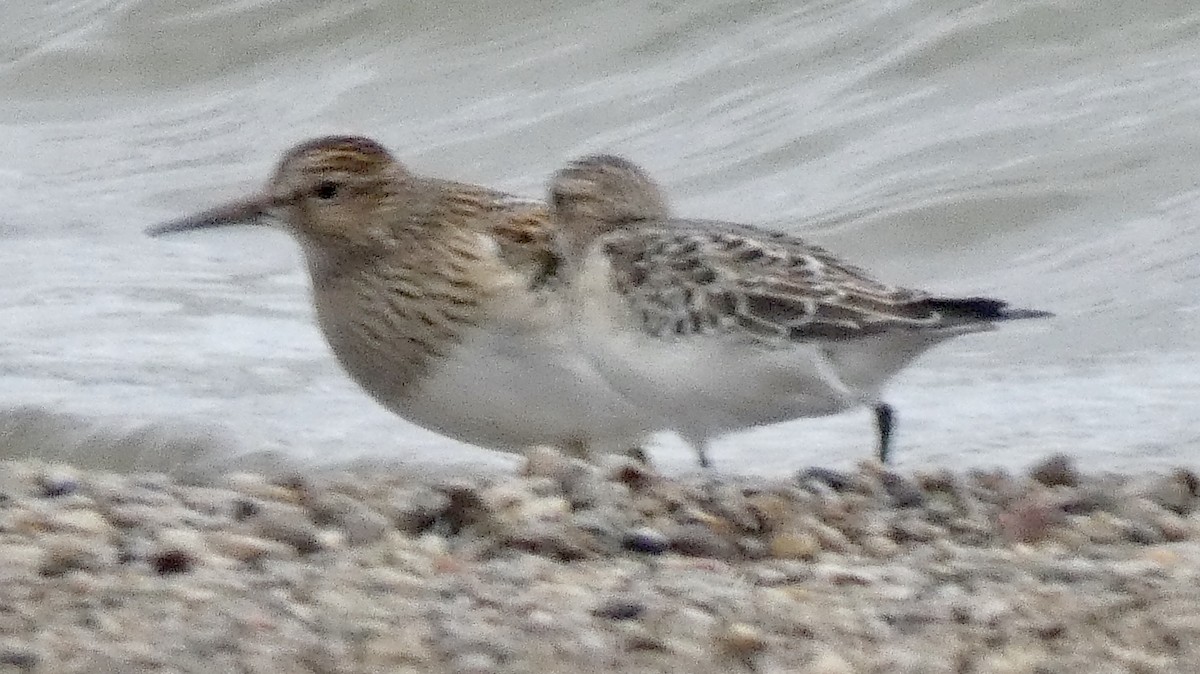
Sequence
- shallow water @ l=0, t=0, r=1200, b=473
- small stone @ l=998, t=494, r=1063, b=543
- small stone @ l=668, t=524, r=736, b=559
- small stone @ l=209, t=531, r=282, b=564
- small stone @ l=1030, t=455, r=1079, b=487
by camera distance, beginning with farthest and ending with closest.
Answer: shallow water @ l=0, t=0, r=1200, b=473 → small stone @ l=1030, t=455, r=1079, b=487 → small stone @ l=998, t=494, r=1063, b=543 → small stone @ l=668, t=524, r=736, b=559 → small stone @ l=209, t=531, r=282, b=564

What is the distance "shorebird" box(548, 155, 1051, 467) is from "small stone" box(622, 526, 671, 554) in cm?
76

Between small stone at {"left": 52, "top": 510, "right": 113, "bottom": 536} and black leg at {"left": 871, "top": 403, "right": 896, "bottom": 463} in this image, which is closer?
small stone at {"left": 52, "top": 510, "right": 113, "bottom": 536}

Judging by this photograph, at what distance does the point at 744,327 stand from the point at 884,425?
546 mm

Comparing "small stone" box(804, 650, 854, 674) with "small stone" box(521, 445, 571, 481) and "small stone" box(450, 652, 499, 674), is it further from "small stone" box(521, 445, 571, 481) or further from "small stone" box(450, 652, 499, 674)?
"small stone" box(521, 445, 571, 481)

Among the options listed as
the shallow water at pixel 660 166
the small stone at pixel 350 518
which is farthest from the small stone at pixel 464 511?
the shallow water at pixel 660 166

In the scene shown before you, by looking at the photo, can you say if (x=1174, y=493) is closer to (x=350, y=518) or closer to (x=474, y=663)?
(x=350, y=518)

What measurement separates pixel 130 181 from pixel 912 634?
6859 mm

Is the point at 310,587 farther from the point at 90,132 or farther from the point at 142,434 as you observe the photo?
the point at 90,132

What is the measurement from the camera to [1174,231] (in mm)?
8578

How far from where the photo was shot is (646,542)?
15.0 feet

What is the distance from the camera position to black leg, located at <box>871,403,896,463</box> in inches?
223

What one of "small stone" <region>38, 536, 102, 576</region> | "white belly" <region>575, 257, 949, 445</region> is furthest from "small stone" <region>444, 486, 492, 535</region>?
"white belly" <region>575, 257, 949, 445</region>

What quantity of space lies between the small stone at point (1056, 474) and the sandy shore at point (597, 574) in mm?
90

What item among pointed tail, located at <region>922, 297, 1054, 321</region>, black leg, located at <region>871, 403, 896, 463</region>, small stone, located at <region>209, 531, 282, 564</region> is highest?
pointed tail, located at <region>922, 297, 1054, 321</region>
